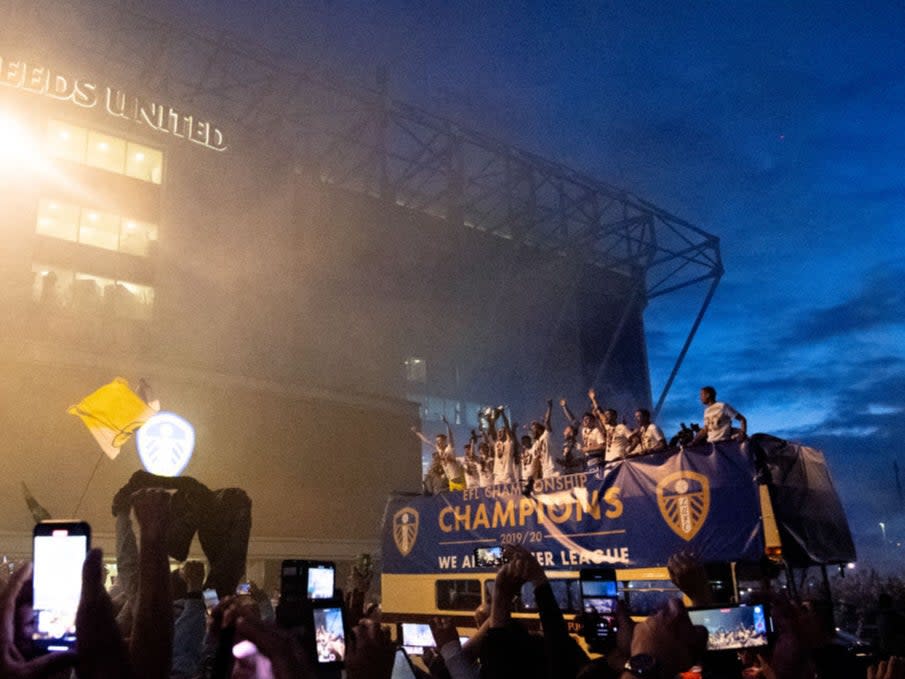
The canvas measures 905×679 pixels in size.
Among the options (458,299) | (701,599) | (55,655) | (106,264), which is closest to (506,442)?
(701,599)

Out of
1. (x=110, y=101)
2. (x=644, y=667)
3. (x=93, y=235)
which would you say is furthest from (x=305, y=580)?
(x=110, y=101)

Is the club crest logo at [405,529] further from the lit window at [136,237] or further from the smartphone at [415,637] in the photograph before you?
the lit window at [136,237]

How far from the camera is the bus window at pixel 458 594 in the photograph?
12.2 meters

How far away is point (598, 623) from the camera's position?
411cm

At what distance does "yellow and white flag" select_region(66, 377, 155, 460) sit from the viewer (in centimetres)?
1209

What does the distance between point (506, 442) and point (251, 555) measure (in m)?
12.1

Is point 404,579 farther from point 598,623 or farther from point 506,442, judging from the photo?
point 598,623

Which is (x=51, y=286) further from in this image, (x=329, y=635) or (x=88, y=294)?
(x=329, y=635)

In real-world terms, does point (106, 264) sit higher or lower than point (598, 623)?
higher

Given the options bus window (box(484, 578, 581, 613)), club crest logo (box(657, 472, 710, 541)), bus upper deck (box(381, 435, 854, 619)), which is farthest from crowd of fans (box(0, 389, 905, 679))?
bus window (box(484, 578, 581, 613))

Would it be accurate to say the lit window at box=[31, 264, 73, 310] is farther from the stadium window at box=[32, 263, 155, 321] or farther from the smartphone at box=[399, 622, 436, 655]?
the smartphone at box=[399, 622, 436, 655]

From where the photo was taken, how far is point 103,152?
26.2m

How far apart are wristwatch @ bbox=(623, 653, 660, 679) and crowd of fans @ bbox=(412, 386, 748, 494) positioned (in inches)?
287

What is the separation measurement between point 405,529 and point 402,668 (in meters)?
11.8
